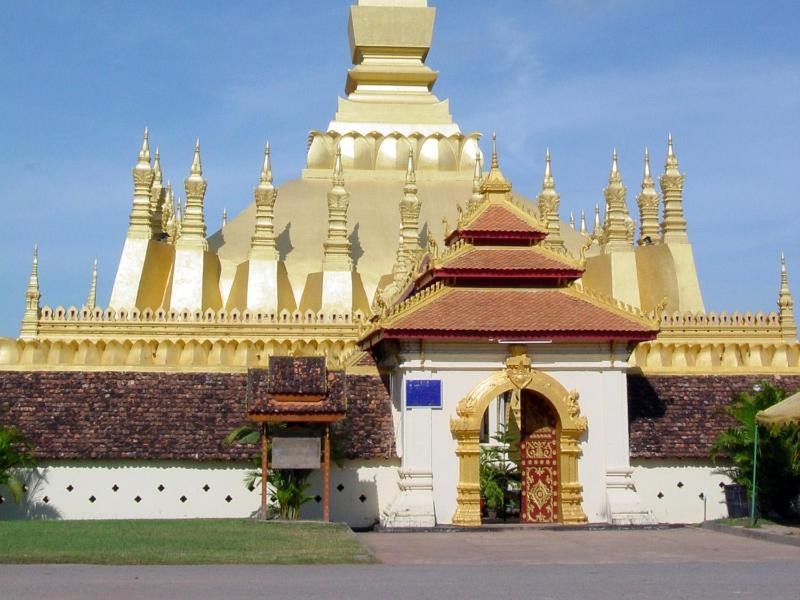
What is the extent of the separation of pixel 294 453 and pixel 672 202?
2045 centimetres

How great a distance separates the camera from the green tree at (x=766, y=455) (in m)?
19.8

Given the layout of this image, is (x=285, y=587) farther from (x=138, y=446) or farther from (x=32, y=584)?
(x=138, y=446)

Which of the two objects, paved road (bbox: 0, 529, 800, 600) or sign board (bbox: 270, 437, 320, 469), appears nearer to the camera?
paved road (bbox: 0, 529, 800, 600)

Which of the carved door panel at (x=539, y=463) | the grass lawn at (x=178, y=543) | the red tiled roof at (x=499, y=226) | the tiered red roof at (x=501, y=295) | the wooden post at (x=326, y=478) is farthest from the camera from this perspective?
the red tiled roof at (x=499, y=226)

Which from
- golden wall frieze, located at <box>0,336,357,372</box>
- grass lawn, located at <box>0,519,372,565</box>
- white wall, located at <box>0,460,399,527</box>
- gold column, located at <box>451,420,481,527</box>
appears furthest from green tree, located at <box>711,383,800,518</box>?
golden wall frieze, located at <box>0,336,357,372</box>

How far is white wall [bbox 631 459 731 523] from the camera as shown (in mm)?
20844

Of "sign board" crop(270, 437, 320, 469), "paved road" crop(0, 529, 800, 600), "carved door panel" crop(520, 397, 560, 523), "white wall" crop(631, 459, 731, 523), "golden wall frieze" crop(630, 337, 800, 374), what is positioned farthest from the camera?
"golden wall frieze" crop(630, 337, 800, 374)

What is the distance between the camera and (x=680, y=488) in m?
21.0

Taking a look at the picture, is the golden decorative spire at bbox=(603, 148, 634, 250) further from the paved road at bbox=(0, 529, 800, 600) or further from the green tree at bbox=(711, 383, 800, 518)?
the paved road at bbox=(0, 529, 800, 600)

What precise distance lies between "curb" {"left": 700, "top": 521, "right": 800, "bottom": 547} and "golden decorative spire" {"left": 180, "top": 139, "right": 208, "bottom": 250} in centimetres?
1827

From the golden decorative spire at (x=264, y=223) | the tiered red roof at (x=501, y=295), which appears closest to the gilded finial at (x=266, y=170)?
the golden decorative spire at (x=264, y=223)

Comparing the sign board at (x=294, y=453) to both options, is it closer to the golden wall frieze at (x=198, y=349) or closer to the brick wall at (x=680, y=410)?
the brick wall at (x=680, y=410)

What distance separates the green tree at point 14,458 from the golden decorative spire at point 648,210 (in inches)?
837

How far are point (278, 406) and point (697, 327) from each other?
54.6 ft
